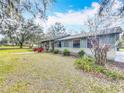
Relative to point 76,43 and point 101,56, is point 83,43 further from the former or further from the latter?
point 101,56

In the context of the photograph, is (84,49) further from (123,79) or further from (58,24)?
(58,24)

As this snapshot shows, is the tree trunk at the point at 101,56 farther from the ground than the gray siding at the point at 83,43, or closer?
closer

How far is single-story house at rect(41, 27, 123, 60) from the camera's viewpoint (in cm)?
1566

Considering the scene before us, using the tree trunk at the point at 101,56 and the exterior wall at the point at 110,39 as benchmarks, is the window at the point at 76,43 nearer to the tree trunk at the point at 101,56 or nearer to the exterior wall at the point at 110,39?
the exterior wall at the point at 110,39

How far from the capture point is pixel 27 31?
55406 millimetres

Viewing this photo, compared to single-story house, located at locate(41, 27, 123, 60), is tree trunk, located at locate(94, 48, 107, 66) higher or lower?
lower

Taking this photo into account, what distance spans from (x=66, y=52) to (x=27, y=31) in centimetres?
3658

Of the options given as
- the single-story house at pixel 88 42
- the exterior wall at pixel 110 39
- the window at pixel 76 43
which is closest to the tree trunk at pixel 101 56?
the single-story house at pixel 88 42

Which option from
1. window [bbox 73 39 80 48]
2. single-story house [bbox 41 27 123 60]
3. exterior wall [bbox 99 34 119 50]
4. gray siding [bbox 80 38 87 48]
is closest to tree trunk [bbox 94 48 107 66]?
single-story house [bbox 41 27 123 60]

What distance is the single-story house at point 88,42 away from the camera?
616 inches

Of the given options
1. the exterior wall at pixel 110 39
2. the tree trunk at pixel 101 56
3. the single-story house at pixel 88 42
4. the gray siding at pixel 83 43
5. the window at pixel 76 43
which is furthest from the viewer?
the window at pixel 76 43

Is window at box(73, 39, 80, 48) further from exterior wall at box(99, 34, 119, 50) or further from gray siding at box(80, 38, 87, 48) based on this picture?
exterior wall at box(99, 34, 119, 50)

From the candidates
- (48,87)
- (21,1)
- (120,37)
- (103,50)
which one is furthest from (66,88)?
(120,37)

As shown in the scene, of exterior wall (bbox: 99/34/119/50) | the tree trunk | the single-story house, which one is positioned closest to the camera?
the tree trunk
